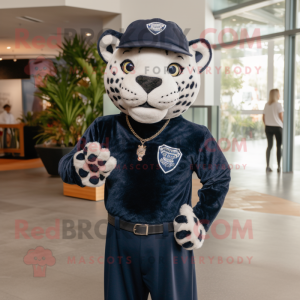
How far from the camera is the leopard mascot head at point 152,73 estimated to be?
1.32 meters

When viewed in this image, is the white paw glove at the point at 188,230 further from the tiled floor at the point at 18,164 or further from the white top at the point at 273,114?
the tiled floor at the point at 18,164

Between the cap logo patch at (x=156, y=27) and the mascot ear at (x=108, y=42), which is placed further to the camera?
the mascot ear at (x=108, y=42)

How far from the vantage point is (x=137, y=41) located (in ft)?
4.42

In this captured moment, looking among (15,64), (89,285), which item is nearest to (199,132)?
(89,285)

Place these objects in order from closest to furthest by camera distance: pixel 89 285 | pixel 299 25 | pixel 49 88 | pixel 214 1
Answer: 1. pixel 89 285
2. pixel 49 88
3. pixel 299 25
4. pixel 214 1

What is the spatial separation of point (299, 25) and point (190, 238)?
250 inches

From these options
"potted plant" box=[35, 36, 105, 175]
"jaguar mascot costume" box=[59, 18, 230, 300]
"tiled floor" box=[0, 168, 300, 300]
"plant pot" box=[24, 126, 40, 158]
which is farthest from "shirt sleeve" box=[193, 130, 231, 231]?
"plant pot" box=[24, 126, 40, 158]

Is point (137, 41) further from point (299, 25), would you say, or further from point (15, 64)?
point (15, 64)

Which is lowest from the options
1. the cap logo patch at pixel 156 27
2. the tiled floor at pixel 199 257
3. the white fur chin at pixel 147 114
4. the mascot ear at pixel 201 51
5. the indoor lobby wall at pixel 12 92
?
the tiled floor at pixel 199 257

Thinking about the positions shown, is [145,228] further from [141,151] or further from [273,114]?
[273,114]

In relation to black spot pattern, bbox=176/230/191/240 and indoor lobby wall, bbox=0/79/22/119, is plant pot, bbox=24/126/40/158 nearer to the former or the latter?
indoor lobby wall, bbox=0/79/22/119

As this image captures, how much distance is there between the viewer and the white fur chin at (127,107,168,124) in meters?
1.32

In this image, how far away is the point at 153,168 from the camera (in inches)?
54.4

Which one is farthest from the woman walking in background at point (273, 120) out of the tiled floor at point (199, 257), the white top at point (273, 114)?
the tiled floor at point (199, 257)
